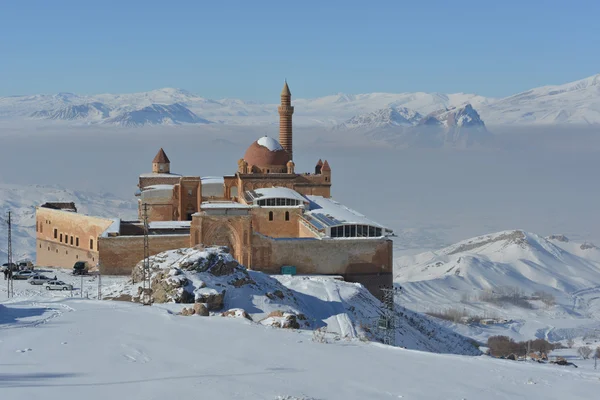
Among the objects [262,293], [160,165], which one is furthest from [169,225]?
[262,293]

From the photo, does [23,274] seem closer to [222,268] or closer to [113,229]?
[113,229]

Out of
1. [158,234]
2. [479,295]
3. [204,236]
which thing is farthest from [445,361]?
[479,295]

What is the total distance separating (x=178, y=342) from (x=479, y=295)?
233 ft

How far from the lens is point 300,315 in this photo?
90.2 feet

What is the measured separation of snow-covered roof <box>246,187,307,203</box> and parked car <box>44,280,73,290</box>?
14353mm

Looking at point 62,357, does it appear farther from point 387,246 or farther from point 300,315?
point 387,246

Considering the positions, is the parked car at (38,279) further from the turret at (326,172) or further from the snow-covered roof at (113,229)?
the turret at (326,172)

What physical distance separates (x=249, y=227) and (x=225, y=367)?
27316mm

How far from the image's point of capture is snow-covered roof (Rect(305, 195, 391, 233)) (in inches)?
1711

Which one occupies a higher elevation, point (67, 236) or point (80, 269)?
point (67, 236)

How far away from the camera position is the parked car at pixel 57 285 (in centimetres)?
3591

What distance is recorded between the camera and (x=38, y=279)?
3766 centimetres

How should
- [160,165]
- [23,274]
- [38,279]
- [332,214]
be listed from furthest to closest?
[160,165]
[332,214]
[23,274]
[38,279]

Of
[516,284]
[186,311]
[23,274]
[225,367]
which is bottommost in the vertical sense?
[516,284]
